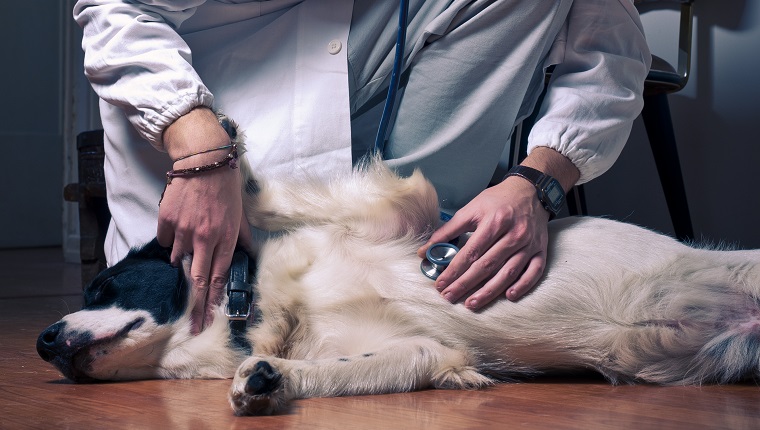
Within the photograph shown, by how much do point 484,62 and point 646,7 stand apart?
145 cm

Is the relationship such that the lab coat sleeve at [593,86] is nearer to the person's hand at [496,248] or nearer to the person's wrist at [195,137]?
the person's hand at [496,248]

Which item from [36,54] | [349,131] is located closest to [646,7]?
[349,131]

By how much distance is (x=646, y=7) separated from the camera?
2.77 m

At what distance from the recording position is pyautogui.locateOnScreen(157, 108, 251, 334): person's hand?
3.92 ft

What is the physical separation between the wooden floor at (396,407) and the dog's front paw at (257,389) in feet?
0.06

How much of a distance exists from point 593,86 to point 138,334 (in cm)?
85

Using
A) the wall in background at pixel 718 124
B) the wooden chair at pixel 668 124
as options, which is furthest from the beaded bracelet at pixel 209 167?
the wall in background at pixel 718 124

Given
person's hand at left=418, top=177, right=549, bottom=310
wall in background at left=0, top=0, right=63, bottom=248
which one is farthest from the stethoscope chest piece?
wall in background at left=0, top=0, right=63, bottom=248

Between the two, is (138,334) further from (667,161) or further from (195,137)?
(667,161)

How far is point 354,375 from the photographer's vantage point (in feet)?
3.77

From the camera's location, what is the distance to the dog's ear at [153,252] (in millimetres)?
1270

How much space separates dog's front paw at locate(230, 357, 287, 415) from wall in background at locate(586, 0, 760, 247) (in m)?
1.83

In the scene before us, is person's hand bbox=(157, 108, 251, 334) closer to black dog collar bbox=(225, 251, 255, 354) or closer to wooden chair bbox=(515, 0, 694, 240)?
black dog collar bbox=(225, 251, 255, 354)

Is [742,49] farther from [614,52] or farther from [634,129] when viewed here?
[614,52]
